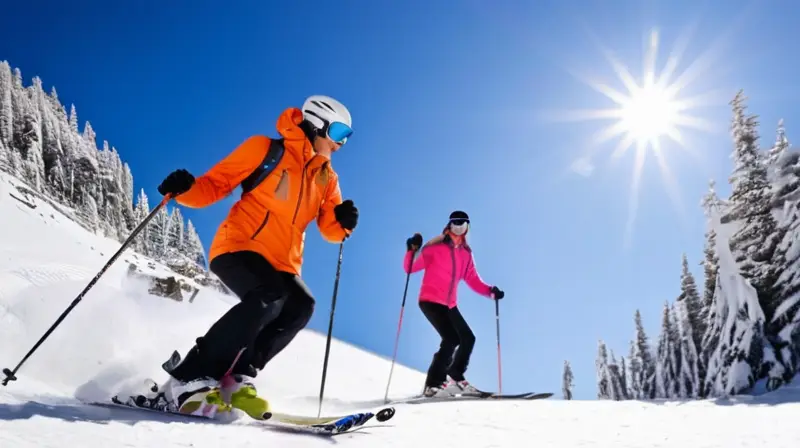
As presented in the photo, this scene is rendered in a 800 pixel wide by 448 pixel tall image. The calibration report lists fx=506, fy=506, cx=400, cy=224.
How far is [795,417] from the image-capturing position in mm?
4133

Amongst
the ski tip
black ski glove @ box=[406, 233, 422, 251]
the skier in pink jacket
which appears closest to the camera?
the ski tip

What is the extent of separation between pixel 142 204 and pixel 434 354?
165 ft

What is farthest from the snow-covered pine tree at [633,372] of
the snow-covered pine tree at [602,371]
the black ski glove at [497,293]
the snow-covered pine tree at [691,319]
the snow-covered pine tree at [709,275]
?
the black ski glove at [497,293]

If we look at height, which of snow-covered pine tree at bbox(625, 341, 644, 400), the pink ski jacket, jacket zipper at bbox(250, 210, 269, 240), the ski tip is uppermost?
snow-covered pine tree at bbox(625, 341, 644, 400)

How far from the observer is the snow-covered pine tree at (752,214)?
1116 centimetres

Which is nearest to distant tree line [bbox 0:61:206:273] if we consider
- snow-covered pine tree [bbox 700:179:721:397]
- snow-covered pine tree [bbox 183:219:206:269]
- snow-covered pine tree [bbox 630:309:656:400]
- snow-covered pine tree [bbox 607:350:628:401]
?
snow-covered pine tree [bbox 183:219:206:269]

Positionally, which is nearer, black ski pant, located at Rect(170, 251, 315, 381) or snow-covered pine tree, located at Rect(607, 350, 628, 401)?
black ski pant, located at Rect(170, 251, 315, 381)

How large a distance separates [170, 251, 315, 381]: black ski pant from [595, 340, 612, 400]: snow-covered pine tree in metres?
49.5

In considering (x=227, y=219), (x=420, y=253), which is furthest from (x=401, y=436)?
(x=420, y=253)

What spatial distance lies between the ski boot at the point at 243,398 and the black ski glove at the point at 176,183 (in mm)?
1410

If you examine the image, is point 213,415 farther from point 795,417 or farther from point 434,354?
point 434,354

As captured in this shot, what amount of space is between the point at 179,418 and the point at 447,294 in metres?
5.86

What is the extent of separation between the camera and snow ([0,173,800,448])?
2.51m

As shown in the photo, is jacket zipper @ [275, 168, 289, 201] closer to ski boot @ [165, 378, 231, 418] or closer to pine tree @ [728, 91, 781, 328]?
ski boot @ [165, 378, 231, 418]
